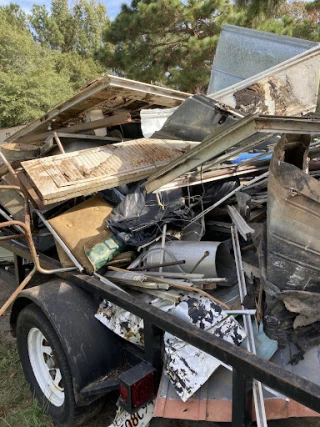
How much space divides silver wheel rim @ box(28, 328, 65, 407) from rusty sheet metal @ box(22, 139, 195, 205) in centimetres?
92

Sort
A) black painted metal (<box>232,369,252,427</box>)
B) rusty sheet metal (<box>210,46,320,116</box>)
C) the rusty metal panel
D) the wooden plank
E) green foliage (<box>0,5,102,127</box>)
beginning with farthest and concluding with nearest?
green foliage (<box>0,5,102,127</box>), rusty sheet metal (<box>210,46,320,116</box>), the wooden plank, the rusty metal panel, black painted metal (<box>232,369,252,427</box>)

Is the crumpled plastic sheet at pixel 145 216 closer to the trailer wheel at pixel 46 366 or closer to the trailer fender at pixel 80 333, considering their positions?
the trailer fender at pixel 80 333

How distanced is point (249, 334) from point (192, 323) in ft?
0.92

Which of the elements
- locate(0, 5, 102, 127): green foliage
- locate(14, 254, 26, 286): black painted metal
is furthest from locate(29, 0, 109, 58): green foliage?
locate(14, 254, 26, 286): black painted metal

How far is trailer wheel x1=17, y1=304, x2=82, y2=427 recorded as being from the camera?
2.02 m

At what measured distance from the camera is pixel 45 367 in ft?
7.82

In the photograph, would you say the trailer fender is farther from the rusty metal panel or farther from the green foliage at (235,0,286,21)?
the green foliage at (235,0,286,21)

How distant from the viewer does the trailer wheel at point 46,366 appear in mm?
2021

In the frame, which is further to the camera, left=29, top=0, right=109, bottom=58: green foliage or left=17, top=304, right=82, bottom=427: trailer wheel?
left=29, top=0, right=109, bottom=58: green foliage

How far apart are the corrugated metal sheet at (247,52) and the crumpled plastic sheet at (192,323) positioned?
3610mm

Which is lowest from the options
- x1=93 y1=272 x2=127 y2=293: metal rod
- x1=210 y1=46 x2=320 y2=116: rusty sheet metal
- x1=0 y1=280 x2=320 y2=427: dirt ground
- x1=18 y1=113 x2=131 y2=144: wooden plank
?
x1=0 y1=280 x2=320 y2=427: dirt ground

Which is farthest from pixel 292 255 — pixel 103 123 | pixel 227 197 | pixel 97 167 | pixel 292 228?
pixel 103 123

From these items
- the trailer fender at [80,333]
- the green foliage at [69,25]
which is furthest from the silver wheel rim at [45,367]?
the green foliage at [69,25]

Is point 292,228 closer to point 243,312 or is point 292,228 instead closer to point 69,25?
point 243,312
